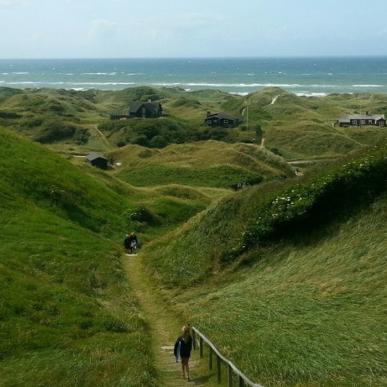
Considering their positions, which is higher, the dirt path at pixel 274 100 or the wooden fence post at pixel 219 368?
the wooden fence post at pixel 219 368

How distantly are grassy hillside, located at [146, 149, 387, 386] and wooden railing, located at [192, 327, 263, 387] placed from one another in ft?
1.48

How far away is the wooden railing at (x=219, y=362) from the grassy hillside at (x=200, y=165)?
4807cm

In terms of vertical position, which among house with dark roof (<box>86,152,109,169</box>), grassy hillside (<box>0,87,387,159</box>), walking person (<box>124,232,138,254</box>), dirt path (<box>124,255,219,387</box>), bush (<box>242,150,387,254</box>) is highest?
bush (<box>242,150,387,254</box>)

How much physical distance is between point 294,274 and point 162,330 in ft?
19.3

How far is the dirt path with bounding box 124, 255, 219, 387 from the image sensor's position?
17891 millimetres

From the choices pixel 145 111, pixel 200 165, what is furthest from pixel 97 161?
pixel 145 111

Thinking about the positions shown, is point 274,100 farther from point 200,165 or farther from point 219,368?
point 219,368

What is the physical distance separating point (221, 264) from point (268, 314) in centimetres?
922

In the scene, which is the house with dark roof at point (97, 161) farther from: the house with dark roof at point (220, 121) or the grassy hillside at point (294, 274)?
the house with dark roof at point (220, 121)

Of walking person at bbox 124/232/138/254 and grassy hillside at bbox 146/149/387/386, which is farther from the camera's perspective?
walking person at bbox 124/232/138/254

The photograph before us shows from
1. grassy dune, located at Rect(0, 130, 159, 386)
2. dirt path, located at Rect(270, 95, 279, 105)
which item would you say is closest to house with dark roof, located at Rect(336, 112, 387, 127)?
dirt path, located at Rect(270, 95, 279, 105)

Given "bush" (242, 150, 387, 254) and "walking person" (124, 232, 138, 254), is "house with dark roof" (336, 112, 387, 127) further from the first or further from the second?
"bush" (242, 150, 387, 254)

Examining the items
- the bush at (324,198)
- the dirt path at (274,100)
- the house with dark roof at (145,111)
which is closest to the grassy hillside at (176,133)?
the house with dark roof at (145,111)

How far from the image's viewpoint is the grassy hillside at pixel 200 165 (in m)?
70.1
